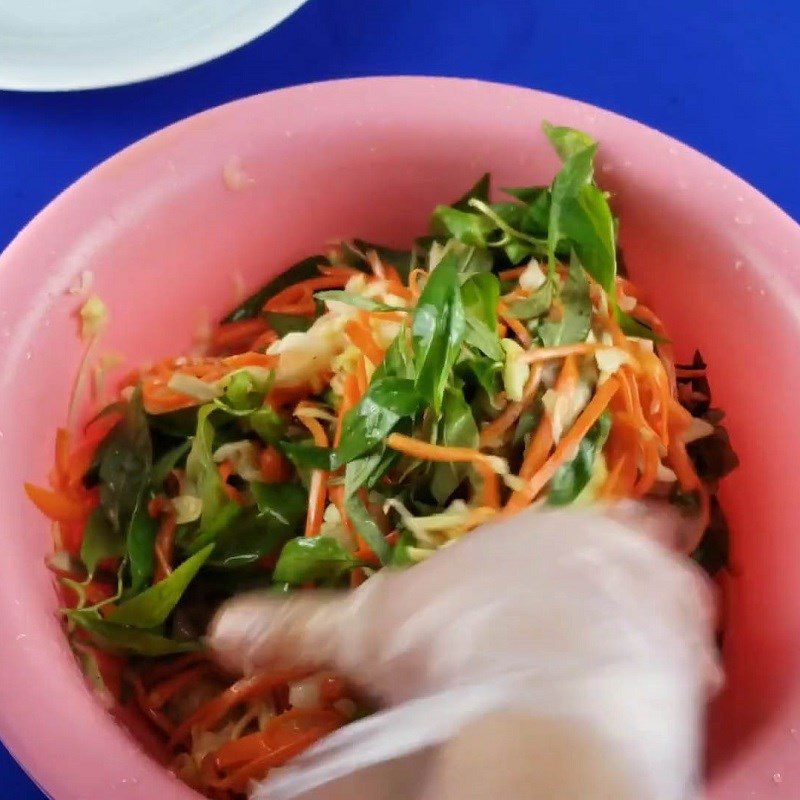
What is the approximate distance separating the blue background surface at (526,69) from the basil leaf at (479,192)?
0.16 meters

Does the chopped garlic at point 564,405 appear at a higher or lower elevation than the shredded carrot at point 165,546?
higher

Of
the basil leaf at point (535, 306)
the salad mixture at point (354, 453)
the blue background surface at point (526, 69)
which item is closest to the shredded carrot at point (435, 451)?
the salad mixture at point (354, 453)

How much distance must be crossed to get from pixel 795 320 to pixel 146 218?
44cm

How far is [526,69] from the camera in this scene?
80 centimetres

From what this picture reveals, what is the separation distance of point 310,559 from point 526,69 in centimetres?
49

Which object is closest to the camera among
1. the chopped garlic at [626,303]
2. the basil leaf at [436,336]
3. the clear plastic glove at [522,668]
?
the clear plastic glove at [522,668]

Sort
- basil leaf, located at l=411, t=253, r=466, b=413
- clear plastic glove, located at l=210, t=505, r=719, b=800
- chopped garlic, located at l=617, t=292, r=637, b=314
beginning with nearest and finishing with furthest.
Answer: clear plastic glove, located at l=210, t=505, r=719, b=800 → basil leaf, located at l=411, t=253, r=466, b=413 → chopped garlic, located at l=617, t=292, r=637, b=314

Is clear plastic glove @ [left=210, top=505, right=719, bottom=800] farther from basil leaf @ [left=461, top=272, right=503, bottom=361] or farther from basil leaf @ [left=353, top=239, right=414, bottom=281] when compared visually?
basil leaf @ [left=353, top=239, right=414, bottom=281]

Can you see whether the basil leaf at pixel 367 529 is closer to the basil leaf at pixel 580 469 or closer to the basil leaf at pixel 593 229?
the basil leaf at pixel 580 469

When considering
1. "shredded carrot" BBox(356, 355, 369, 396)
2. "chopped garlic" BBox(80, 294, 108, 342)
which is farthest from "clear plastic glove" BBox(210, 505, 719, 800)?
"chopped garlic" BBox(80, 294, 108, 342)

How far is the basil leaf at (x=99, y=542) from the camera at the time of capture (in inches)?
23.9

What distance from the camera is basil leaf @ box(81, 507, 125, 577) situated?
0.61 m

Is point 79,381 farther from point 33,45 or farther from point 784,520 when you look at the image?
point 784,520

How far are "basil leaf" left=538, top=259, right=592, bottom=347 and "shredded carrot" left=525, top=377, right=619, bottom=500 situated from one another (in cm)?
4
